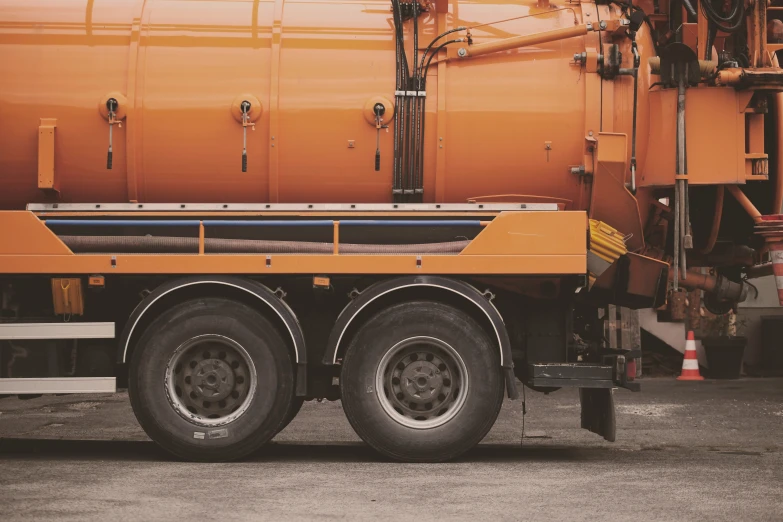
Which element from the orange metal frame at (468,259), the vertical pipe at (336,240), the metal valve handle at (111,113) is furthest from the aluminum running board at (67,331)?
the vertical pipe at (336,240)

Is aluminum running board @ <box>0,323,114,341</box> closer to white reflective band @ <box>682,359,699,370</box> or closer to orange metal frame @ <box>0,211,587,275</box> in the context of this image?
orange metal frame @ <box>0,211,587,275</box>

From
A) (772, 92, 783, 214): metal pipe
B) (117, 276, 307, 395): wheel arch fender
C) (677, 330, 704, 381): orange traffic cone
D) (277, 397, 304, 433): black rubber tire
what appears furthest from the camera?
(677, 330, 704, 381): orange traffic cone

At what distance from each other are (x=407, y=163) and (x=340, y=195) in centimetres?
55

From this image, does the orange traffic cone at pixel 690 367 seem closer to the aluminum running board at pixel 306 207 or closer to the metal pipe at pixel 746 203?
the metal pipe at pixel 746 203

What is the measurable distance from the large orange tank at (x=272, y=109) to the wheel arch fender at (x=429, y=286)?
0.73 meters

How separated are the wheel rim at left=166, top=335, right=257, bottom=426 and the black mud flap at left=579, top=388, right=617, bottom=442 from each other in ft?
8.45

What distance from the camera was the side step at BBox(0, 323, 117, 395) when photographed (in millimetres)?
8414

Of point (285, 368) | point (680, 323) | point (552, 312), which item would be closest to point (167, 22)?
point (285, 368)

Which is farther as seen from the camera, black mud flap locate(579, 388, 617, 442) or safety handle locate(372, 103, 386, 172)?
black mud flap locate(579, 388, 617, 442)

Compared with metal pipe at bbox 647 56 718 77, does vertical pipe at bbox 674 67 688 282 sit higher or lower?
lower

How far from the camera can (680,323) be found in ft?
61.1

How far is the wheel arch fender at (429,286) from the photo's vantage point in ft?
27.0

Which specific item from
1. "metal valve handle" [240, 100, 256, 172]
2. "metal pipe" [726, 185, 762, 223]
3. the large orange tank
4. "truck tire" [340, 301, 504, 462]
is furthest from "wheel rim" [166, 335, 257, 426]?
"metal pipe" [726, 185, 762, 223]

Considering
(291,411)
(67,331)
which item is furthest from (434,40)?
(67,331)
